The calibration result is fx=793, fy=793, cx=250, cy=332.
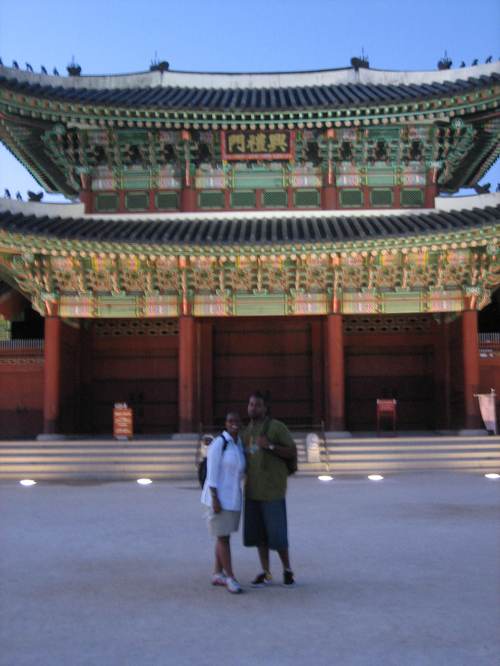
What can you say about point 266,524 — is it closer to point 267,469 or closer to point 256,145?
point 267,469

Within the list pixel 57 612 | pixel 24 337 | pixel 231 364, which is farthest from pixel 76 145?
pixel 57 612

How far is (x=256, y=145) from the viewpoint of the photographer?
71.3 feet

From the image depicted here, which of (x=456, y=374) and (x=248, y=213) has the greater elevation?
(x=248, y=213)

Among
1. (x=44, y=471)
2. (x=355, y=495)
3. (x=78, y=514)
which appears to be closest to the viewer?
(x=78, y=514)

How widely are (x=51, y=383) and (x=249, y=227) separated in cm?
656

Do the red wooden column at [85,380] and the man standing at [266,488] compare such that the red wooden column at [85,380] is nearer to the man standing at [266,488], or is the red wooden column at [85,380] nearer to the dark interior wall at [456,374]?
the dark interior wall at [456,374]

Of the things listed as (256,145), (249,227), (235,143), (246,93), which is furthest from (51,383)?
(246,93)

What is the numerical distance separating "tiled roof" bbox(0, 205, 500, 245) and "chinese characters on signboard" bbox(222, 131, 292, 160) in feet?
5.35

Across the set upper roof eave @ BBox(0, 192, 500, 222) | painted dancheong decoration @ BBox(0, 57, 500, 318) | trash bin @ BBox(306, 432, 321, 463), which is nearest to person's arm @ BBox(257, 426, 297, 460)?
trash bin @ BBox(306, 432, 321, 463)

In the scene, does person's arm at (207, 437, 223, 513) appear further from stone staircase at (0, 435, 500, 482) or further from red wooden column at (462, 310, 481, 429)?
red wooden column at (462, 310, 481, 429)

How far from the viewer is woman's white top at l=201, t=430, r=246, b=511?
7133 millimetres

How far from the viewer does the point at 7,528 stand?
10422 mm

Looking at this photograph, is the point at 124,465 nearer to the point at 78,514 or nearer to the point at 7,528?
the point at 78,514

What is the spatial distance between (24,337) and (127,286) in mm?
4505
